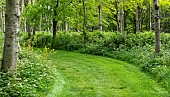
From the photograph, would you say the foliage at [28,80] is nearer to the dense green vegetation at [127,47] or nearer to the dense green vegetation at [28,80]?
the dense green vegetation at [28,80]

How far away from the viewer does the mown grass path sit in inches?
411

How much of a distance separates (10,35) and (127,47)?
40.0ft

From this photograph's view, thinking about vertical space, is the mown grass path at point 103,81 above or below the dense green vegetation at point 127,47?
below

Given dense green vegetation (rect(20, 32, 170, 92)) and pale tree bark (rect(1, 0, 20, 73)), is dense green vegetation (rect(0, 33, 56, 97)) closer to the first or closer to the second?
pale tree bark (rect(1, 0, 20, 73))

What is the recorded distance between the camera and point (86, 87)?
449 inches

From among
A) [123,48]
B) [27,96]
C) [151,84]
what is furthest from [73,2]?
[27,96]

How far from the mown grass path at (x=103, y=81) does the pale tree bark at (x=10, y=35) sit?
1.49 metres

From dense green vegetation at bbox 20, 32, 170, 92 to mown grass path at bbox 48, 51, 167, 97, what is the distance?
50 cm

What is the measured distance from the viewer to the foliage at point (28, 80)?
8547 mm

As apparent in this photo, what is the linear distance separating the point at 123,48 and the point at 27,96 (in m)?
13.0

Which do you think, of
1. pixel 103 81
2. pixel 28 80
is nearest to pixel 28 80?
pixel 28 80

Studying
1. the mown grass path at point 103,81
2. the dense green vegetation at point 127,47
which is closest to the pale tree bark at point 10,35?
the mown grass path at point 103,81

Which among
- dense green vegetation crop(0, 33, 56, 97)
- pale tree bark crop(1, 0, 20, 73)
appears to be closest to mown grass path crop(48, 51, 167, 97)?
dense green vegetation crop(0, 33, 56, 97)

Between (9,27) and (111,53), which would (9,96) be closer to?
(9,27)
